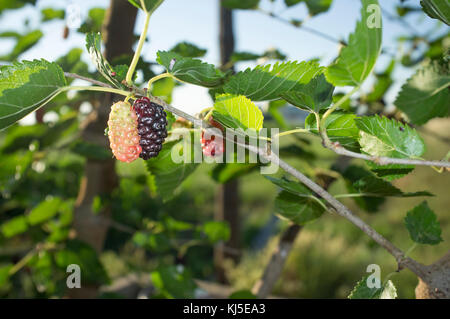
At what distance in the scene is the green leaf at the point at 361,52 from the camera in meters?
0.18

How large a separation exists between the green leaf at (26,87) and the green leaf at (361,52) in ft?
0.55

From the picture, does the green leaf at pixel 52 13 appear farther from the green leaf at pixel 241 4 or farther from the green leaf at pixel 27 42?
the green leaf at pixel 241 4

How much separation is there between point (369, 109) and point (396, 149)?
374 millimetres

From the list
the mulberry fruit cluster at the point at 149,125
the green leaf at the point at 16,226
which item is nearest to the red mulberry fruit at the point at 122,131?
the mulberry fruit cluster at the point at 149,125

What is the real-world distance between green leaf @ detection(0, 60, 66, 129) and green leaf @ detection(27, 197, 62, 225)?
52cm

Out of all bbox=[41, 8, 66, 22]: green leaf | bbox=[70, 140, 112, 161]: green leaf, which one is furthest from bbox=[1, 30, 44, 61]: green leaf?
bbox=[70, 140, 112, 161]: green leaf

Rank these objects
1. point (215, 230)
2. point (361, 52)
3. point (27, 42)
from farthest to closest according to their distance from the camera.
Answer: point (215, 230) < point (27, 42) < point (361, 52)

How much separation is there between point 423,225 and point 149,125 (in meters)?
0.29

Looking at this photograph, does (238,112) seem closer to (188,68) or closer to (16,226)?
(188,68)

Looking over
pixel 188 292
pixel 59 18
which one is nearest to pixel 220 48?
pixel 59 18

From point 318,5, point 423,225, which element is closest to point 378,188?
point 423,225

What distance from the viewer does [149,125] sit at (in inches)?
8.6

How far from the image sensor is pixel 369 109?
0.58 metres
